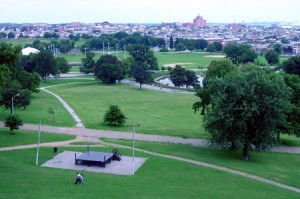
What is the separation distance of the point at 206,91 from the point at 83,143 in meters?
15.3

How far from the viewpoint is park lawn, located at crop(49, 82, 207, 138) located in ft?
180

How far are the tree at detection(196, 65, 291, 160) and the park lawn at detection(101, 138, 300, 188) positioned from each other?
1.55m

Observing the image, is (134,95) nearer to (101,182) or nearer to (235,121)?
(235,121)

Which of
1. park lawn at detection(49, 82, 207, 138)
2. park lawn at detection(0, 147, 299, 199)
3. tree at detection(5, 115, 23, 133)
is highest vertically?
tree at detection(5, 115, 23, 133)

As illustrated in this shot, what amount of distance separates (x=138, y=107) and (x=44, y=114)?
1934 centimetres

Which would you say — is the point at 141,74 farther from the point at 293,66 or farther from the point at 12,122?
the point at 12,122

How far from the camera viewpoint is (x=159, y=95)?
93.1 meters

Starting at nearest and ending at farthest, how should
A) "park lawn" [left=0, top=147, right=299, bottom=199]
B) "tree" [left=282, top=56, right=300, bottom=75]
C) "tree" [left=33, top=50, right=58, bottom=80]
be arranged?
"park lawn" [left=0, top=147, right=299, bottom=199] < "tree" [left=33, top=50, right=58, bottom=80] < "tree" [left=282, top=56, right=300, bottom=75]

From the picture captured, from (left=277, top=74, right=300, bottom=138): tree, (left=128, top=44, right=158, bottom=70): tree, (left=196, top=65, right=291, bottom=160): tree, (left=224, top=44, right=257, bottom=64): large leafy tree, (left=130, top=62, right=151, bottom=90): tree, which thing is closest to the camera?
(left=196, top=65, right=291, bottom=160): tree

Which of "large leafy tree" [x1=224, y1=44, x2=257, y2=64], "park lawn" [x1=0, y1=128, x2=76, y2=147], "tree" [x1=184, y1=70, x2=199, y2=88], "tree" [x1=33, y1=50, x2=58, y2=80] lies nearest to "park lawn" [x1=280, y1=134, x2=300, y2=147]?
"park lawn" [x1=0, y1=128, x2=76, y2=147]

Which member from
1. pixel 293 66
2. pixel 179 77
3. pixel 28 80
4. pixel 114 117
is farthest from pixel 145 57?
pixel 114 117

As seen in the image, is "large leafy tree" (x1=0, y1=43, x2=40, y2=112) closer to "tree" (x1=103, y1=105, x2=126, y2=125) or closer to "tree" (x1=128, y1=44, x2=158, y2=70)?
"tree" (x1=103, y1=105, x2=126, y2=125)

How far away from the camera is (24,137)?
44438 millimetres

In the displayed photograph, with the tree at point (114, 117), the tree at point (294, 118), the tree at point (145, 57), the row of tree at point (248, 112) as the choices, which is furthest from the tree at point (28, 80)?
the tree at point (145, 57)
